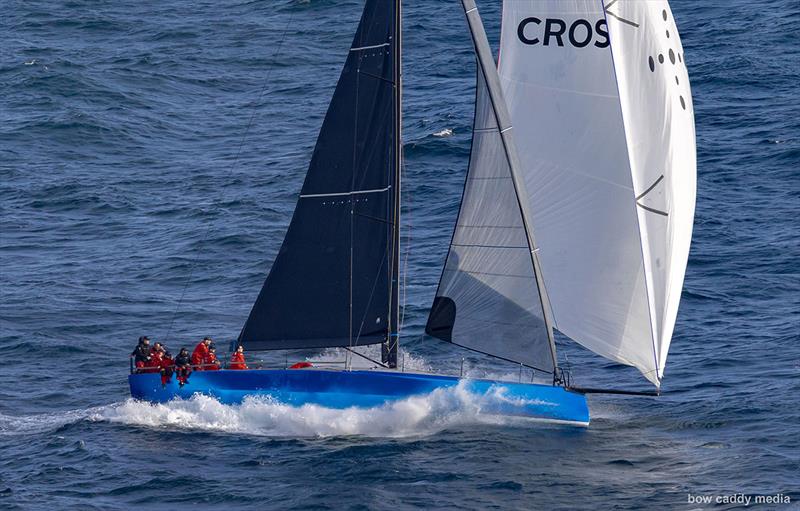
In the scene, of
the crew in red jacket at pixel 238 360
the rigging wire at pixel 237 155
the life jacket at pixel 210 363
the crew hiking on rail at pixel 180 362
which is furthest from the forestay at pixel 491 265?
the rigging wire at pixel 237 155

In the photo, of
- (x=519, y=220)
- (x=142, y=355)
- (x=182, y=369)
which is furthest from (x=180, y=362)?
(x=519, y=220)

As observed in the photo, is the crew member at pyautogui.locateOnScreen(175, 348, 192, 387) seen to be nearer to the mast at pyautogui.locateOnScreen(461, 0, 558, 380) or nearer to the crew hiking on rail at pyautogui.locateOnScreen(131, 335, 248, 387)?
the crew hiking on rail at pyautogui.locateOnScreen(131, 335, 248, 387)

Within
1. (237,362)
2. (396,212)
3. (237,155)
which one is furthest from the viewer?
(237,155)

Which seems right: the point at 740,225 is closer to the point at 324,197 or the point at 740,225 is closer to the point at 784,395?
the point at 784,395

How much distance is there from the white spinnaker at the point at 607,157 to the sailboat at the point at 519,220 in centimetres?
3

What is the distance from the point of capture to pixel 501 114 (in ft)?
100

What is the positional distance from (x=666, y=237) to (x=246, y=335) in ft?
36.7

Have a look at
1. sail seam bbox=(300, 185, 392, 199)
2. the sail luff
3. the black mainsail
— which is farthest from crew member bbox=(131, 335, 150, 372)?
the sail luff

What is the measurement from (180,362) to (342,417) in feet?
14.8

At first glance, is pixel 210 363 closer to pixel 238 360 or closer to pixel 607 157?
pixel 238 360

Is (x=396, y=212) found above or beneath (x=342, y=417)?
above

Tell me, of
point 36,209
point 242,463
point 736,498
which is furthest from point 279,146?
point 736,498

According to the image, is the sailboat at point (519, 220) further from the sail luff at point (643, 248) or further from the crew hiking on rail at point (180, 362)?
the crew hiking on rail at point (180, 362)

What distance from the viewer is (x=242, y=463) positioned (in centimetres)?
3078
